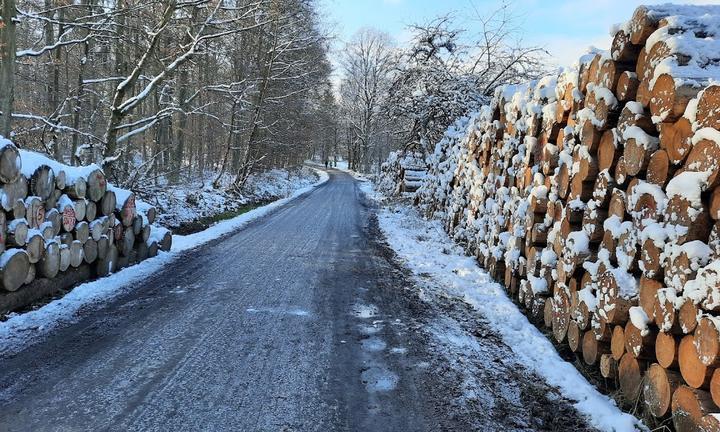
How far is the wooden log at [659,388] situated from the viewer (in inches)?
110

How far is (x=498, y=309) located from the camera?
558cm

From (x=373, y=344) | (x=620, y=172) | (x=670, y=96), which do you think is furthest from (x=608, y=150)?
(x=373, y=344)

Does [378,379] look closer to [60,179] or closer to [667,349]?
[667,349]

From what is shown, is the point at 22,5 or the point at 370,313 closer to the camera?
the point at 370,313

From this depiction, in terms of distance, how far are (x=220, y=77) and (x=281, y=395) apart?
835 inches

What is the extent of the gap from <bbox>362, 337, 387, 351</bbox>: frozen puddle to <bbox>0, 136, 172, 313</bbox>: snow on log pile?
11.7 feet

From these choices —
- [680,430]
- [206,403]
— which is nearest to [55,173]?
[206,403]

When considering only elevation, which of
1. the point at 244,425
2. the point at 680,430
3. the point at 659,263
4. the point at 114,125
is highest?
the point at 114,125

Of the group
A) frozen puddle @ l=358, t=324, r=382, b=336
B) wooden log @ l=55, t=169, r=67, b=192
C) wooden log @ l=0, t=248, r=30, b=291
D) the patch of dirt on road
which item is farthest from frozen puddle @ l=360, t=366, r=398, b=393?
wooden log @ l=55, t=169, r=67, b=192

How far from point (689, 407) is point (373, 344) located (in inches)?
99.4

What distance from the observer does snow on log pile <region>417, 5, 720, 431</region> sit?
8.68 ft

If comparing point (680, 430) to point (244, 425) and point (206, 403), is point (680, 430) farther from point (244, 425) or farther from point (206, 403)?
point (206, 403)

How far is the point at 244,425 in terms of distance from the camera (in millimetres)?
2965

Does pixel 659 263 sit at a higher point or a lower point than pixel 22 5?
lower
